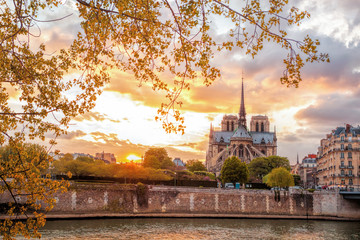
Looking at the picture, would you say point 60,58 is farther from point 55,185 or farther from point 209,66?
point 209,66

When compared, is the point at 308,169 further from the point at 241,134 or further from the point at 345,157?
the point at 345,157

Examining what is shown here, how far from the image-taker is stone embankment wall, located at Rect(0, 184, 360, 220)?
38750mm

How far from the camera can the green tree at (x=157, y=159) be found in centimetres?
8513

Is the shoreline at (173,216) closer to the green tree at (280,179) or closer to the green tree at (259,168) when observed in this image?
the green tree at (280,179)

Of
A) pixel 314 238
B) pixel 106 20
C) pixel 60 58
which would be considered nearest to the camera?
pixel 106 20

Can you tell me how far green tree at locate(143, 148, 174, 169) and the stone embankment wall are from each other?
134ft

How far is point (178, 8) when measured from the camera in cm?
710

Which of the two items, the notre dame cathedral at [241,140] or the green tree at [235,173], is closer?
the green tree at [235,173]

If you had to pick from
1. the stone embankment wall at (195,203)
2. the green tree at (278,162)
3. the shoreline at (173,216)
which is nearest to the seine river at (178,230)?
the shoreline at (173,216)

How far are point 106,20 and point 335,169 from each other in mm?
63172

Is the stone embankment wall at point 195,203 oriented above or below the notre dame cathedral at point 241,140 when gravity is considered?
below

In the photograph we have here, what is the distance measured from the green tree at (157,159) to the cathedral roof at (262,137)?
44043mm

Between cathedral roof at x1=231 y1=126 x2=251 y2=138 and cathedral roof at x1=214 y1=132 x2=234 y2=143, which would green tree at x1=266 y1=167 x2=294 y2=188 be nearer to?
cathedral roof at x1=231 y1=126 x2=251 y2=138

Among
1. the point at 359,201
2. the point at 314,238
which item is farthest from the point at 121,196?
the point at 359,201
